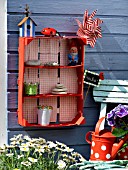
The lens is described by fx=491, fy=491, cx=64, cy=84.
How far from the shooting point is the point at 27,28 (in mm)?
3533

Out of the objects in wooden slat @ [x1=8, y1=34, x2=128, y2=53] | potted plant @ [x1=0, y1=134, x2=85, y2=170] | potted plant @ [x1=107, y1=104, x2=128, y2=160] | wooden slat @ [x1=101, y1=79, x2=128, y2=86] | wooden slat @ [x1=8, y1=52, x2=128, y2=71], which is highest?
wooden slat @ [x1=8, y1=34, x2=128, y2=53]

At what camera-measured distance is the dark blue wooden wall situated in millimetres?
3637

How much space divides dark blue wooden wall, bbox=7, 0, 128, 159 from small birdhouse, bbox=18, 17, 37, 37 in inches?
3.9

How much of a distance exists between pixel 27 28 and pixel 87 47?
52cm

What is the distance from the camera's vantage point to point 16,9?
3.62 m

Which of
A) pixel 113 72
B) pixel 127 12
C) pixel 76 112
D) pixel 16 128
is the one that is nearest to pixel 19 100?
pixel 16 128

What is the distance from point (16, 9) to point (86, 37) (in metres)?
0.56

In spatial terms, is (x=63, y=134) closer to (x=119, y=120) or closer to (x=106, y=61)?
(x=119, y=120)

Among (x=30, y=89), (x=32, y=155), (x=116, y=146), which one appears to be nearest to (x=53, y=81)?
(x=30, y=89)

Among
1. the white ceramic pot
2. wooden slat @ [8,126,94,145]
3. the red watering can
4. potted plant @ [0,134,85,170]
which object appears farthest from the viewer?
wooden slat @ [8,126,94,145]

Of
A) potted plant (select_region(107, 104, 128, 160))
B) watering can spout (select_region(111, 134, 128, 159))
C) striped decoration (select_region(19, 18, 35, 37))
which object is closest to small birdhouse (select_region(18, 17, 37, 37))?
striped decoration (select_region(19, 18, 35, 37))

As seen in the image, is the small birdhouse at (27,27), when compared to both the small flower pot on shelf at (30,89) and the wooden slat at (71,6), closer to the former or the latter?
the wooden slat at (71,6)

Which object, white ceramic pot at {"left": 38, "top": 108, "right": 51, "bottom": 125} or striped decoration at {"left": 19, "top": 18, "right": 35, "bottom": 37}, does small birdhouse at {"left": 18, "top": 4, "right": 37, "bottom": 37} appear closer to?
striped decoration at {"left": 19, "top": 18, "right": 35, "bottom": 37}

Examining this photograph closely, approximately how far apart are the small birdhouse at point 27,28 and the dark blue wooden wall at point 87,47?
0.10 metres
